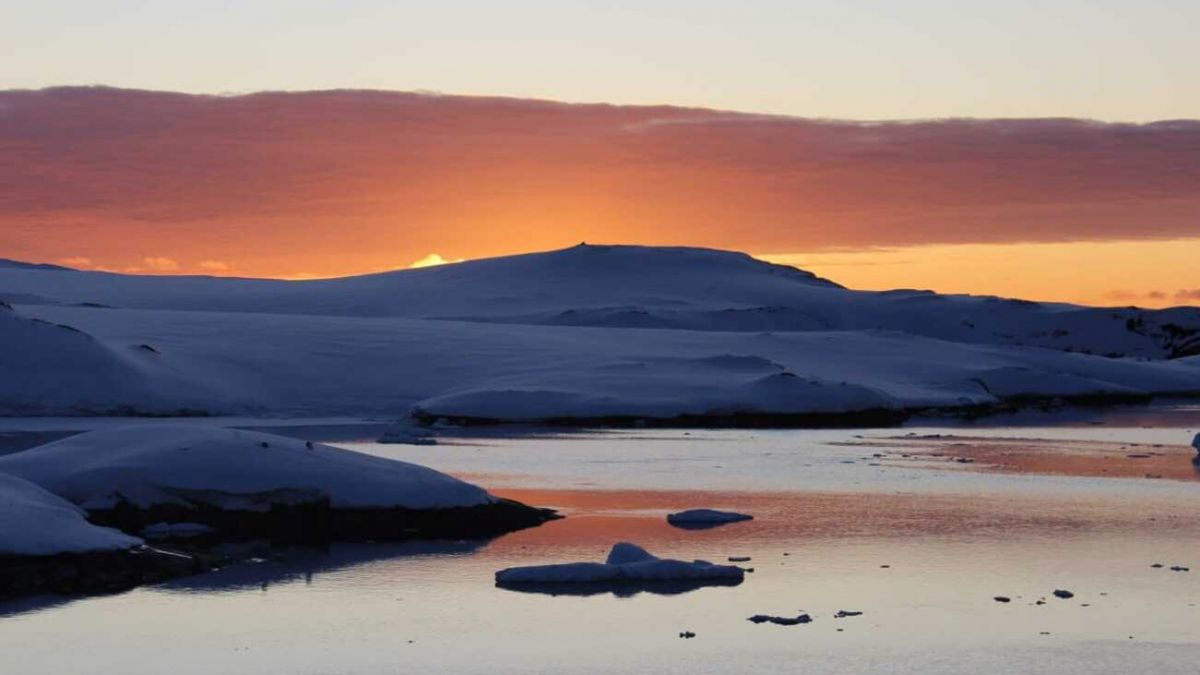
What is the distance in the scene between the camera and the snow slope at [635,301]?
61.3 m

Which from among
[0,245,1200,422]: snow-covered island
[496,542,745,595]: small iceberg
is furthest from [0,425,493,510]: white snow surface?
[0,245,1200,422]: snow-covered island

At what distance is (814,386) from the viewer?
3325 centimetres

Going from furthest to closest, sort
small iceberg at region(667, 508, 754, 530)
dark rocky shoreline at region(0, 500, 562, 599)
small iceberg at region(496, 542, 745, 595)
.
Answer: small iceberg at region(667, 508, 754, 530)
small iceberg at region(496, 542, 745, 595)
dark rocky shoreline at region(0, 500, 562, 599)

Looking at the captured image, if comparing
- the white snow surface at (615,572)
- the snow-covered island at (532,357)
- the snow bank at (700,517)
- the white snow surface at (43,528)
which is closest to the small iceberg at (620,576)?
the white snow surface at (615,572)

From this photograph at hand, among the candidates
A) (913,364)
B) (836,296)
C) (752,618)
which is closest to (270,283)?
(836,296)

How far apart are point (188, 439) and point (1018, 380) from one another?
29053mm

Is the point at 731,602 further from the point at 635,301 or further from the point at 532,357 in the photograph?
the point at 635,301

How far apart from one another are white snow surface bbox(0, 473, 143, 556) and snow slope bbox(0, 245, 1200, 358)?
4360cm

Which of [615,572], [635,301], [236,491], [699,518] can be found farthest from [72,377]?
[635,301]

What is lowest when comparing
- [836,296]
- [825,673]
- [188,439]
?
[825,673]

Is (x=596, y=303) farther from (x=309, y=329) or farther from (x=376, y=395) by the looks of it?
(x=376, y=395)

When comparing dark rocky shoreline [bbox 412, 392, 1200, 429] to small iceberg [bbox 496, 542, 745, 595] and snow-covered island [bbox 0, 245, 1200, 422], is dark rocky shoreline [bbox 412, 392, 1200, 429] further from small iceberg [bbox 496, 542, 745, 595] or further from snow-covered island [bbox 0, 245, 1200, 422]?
small iceberg [bbox 496, 542, 745, 595]

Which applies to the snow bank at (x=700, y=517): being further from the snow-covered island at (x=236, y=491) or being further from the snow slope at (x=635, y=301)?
the snow slope at (x=635, y=301)

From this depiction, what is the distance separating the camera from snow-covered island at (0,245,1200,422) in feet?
103
